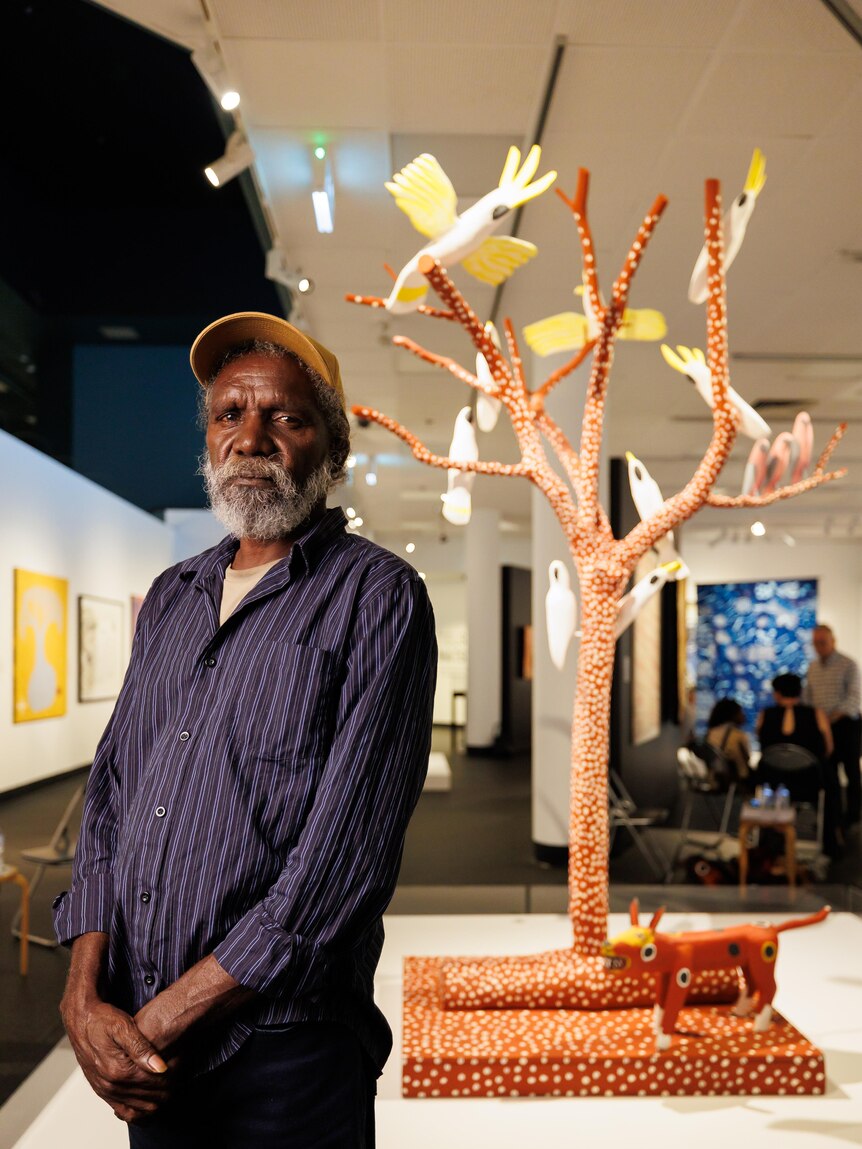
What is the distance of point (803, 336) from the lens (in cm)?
626

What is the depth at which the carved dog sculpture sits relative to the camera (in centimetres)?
282

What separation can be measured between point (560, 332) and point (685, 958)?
2.18 meters

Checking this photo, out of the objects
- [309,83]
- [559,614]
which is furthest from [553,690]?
[309,83]

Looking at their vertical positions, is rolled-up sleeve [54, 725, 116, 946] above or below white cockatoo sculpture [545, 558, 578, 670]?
below

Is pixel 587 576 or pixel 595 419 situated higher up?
pixel 595 419

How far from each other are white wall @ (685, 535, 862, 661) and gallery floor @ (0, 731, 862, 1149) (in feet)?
28.2

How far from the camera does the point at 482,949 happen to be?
416 cm

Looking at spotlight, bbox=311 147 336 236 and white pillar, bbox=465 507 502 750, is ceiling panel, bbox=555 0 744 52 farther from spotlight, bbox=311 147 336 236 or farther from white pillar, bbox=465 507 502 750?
white pillar, bbox=465 507 502 750

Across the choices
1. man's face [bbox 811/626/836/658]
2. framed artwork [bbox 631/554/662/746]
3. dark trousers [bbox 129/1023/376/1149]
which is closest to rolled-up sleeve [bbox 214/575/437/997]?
dark trousers [bbox 129/1023/376/1149]

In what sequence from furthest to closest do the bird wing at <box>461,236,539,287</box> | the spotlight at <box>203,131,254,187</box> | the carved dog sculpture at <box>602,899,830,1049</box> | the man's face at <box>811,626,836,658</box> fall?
the man's face at <box>811,626,836,658</box> → the spotlight at <box>203,131,254,187</box> → the bird wing at <box>461,236,539,287</box> → the carved dog sculpture at <box>602,899,830,1049</box>

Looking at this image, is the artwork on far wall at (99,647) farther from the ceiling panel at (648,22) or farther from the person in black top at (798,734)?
the person in black top at (798,734)

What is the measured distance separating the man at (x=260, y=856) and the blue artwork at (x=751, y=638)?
47.5 feet

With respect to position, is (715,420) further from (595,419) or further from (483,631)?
(483,631)

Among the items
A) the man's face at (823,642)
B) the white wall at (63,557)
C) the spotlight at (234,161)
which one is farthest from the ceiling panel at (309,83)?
the man's face at (823,642)
